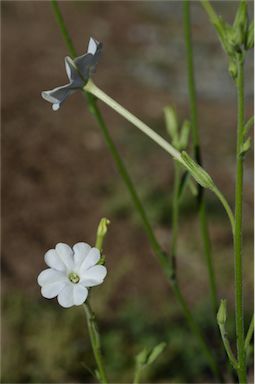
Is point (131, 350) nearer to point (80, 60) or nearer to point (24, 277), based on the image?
point (24, 277)

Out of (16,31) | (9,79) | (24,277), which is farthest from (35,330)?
(16,31)

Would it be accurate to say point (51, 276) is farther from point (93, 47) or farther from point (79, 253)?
point (93, 47)

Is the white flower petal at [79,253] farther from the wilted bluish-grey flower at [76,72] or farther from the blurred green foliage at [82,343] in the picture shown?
the blurred green foliage at [82,343]

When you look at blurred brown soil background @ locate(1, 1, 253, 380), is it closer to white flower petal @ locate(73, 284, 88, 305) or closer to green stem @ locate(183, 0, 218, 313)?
green stem @ locate(183, 0, 218, 313)

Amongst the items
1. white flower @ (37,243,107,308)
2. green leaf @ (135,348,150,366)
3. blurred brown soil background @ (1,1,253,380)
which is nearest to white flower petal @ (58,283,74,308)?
white flower @ (37,243,107,308)

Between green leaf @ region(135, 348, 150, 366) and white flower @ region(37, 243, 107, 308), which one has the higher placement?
white flower @ region(37, 243, 107, 308)

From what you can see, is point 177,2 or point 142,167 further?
point 177,2

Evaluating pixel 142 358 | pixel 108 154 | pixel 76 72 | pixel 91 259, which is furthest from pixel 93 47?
pixel 108 154
